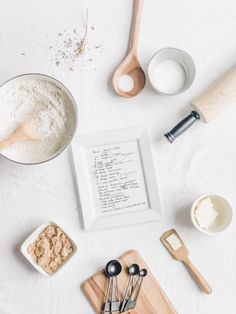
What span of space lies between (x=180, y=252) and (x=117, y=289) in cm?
15

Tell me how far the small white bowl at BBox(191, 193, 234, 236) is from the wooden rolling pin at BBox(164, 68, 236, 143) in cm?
14

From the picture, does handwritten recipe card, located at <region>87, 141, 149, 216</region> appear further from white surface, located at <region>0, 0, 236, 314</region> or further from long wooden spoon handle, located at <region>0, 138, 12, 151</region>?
long wooden spoon handle, located at <region>0, 138, 12, 151</region>

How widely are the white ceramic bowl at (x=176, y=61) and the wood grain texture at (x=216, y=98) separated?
0.04m

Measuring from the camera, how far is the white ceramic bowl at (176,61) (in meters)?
1.02

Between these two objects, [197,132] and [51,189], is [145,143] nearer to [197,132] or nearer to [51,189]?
[197,132]

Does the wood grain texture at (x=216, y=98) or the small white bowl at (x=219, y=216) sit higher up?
the wood grain texture at (x=216, y=98)

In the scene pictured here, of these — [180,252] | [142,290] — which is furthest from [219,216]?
[142,290]

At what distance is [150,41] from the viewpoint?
1.06 m

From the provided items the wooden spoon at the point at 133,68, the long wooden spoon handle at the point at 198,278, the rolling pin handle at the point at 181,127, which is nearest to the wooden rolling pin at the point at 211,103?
the rolling pin handle at the point at 181,127

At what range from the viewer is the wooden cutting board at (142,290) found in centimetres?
104

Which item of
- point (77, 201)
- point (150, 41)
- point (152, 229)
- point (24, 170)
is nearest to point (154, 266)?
Answer: point (152, 229)

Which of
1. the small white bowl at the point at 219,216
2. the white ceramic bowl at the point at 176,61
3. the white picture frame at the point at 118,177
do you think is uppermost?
the white ceramic bowl at the point at 176,61

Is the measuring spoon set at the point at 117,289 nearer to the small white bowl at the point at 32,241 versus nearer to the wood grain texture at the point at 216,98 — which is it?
the small white bowl at the point at 32,241

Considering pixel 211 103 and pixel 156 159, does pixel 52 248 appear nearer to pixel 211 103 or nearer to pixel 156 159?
pixel 156 159
